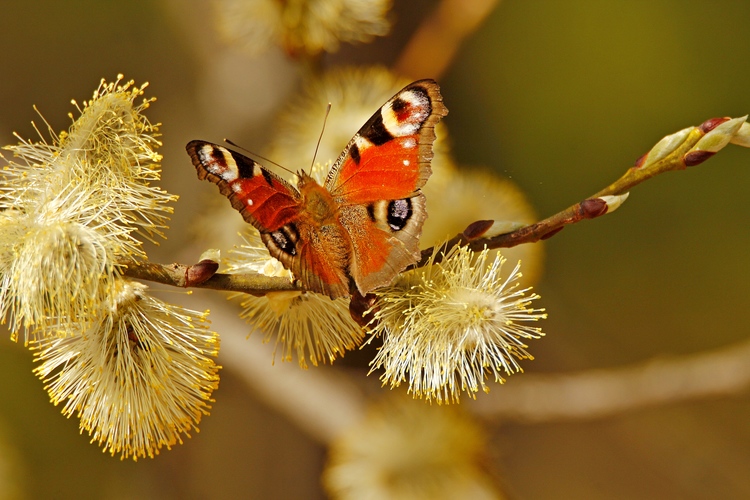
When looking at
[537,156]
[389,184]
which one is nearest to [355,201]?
Result: [389,184]

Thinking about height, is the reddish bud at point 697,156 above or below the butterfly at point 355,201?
below

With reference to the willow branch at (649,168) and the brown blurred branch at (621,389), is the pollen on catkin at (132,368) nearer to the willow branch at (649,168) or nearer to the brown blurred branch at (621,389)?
the willow branch at (649,168)

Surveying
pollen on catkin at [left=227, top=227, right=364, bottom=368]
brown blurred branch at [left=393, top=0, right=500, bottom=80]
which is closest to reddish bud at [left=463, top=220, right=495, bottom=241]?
pollen on catkin at [left=227, top=227, right=364, bottom=368]

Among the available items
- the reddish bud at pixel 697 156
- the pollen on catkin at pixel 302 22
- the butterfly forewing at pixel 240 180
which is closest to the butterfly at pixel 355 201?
the butterfly forewing at pixel 240 180

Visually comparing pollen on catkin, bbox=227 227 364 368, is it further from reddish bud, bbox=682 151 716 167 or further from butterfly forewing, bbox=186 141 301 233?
reddish bud, bbox=682 151 716 167


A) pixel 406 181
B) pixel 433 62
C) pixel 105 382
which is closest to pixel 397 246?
pixel 406 181

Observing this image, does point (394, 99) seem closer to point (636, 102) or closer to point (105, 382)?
point (105, 382)

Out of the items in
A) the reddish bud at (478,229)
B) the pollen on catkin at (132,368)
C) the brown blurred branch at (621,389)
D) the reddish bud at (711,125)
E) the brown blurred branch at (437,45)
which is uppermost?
the brown blurred branch at (437,45)
